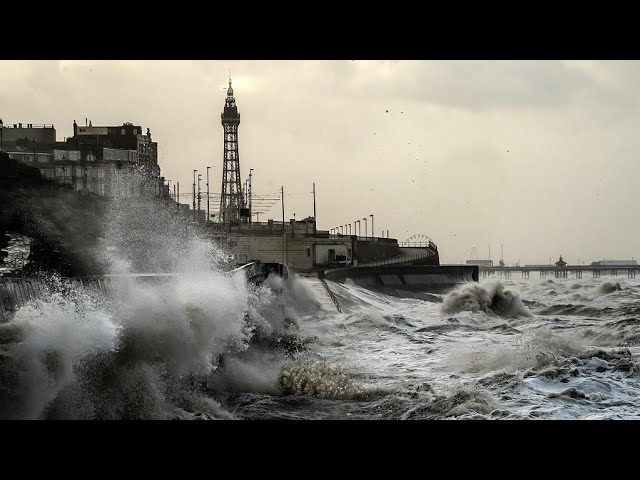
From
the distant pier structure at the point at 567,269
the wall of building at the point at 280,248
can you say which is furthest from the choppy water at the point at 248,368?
the distant pier structure at the point at 567,269

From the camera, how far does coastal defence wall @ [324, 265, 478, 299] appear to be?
1353 inches

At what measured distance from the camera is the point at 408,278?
127 feet

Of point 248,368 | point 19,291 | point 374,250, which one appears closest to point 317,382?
point 248,368

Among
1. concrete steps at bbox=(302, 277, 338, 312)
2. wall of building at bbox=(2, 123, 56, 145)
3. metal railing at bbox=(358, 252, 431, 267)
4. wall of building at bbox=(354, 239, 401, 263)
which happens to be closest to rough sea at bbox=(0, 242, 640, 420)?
concrete steps at bbox=(302, 277, 338, 312)

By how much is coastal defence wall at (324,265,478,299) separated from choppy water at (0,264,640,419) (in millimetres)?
16739

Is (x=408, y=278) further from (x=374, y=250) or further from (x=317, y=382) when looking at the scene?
(x=317, y=382)

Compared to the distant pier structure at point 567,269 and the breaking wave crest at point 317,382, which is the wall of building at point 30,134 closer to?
the breaking wave crest at point 317,382

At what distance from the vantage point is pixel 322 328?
1948 cm

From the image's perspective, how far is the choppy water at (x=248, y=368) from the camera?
5988 millimetres

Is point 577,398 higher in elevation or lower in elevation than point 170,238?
lower

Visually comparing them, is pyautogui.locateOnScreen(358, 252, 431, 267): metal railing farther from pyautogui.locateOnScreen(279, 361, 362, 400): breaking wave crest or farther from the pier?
the pier

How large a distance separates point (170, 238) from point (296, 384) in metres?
29.6
